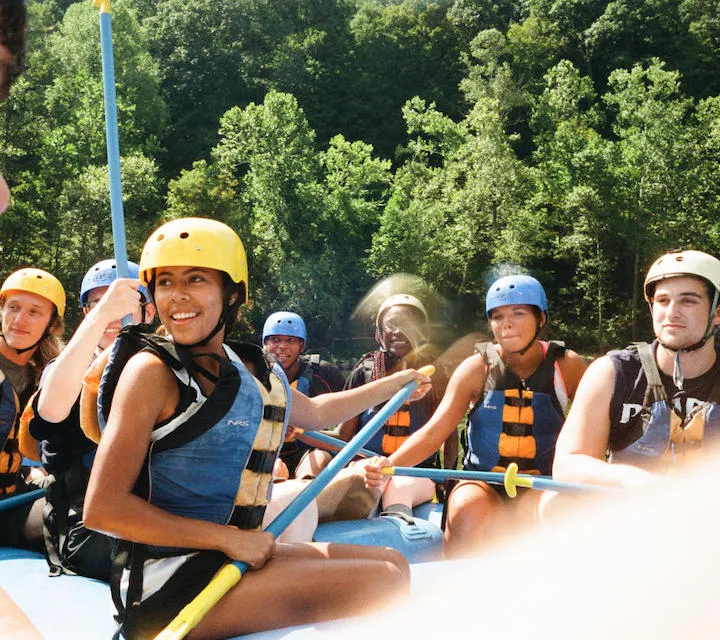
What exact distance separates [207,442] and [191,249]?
0.65 metres

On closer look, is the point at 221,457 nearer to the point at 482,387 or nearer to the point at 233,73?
the point at 482,387

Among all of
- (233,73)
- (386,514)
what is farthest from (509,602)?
(233,73)

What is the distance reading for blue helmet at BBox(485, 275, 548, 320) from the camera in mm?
4648

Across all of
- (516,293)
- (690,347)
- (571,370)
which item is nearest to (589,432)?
(690,347)

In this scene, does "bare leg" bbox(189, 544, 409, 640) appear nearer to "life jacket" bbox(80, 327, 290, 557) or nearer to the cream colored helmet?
"life jacket" bbox(80, 327, 290, 557)

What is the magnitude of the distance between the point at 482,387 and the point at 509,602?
272 centimetres

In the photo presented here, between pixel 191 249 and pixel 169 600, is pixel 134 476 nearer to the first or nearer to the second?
pixel 169 600

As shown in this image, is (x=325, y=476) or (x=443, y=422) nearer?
(x=325, y=476)

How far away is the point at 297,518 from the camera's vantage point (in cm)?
372

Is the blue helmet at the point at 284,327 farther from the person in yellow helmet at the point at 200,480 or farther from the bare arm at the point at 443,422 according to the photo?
the person in yellow helmet at the point at 200,480

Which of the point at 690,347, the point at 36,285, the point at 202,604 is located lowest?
the point at 202,604

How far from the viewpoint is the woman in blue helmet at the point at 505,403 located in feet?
14.5

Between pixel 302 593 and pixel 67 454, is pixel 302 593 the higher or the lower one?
the lower one

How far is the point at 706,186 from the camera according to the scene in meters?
36.8
